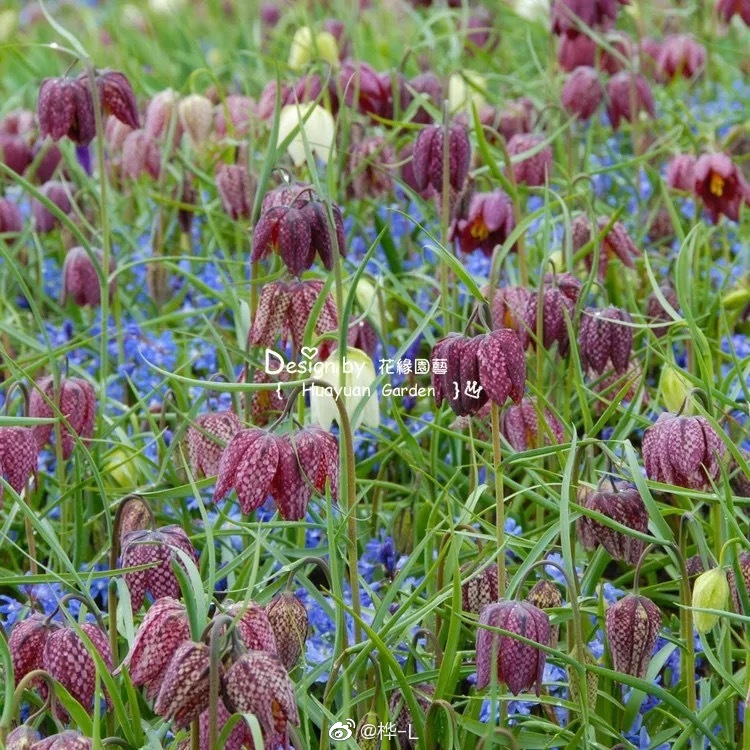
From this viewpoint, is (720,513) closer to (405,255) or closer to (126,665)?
(126,665)

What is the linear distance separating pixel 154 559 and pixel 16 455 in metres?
0.29

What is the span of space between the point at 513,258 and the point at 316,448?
1.19 m

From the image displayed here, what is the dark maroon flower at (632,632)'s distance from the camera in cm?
146

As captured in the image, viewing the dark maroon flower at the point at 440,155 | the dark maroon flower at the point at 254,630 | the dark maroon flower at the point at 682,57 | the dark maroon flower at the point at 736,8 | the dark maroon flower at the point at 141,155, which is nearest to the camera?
the dark maroon flower at the point at 254,630

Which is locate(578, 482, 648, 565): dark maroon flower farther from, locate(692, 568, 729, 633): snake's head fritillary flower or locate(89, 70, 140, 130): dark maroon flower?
locate(89, 70, 140, 130): dark maroon flower

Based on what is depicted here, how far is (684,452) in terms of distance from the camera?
154 cm

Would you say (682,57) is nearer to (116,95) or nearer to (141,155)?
(141,155)

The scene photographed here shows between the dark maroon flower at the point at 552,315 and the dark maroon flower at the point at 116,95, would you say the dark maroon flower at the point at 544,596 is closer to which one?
the dark maroon flower at the point at 552,315

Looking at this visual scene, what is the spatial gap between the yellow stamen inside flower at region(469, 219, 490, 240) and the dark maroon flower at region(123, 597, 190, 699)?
115 cm

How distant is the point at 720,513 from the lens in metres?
1.73

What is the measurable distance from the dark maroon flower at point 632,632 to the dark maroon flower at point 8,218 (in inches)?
64.0

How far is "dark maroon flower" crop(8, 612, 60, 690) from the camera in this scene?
1390mm

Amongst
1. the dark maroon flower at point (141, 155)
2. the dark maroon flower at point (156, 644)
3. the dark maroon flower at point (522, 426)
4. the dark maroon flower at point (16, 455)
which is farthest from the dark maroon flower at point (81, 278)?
the dark maroon flower at point (156, 644)

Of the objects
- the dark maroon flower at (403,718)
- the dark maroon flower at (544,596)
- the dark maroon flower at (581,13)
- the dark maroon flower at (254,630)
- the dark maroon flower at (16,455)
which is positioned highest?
the dark maroon flower at (581,13)
